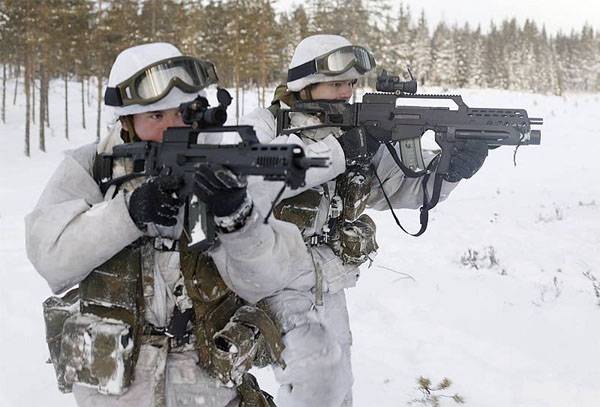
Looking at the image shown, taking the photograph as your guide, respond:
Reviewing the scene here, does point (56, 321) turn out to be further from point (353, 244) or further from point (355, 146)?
point (355, 146)

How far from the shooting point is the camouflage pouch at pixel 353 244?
3.93 meters

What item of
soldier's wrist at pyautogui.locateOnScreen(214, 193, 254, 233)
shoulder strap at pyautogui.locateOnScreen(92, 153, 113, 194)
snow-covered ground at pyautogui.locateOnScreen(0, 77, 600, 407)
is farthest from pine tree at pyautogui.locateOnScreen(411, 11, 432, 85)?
soldier's wrist at pyautogui.locateOnScreen(214, 193, 254, 233)

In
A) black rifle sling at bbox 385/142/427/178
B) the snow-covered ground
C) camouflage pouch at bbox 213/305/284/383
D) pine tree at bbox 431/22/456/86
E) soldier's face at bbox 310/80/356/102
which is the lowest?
the snow-covered ground

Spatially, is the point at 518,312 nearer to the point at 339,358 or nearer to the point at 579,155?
the point at 339,358

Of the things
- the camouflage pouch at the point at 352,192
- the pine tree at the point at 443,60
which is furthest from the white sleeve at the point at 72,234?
the pine tree at the point at 443,60

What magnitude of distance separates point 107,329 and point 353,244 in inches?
79.4

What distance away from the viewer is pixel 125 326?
2355 millimetres

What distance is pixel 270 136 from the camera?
13.0ft

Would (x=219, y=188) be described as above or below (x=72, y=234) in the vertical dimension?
above

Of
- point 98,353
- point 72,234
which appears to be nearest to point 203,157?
point 72,234

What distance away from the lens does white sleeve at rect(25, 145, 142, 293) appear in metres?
2.21

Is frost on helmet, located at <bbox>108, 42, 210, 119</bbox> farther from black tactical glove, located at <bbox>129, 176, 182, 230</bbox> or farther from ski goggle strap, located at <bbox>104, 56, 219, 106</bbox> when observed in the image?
black tactical glove, located at <bbox>129, 176, 182, 230</bbox>

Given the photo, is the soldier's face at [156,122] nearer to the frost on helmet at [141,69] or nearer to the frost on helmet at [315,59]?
the frost on helmet at [141,69]

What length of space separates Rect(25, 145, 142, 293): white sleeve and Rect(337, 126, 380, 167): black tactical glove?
82.5 inches
